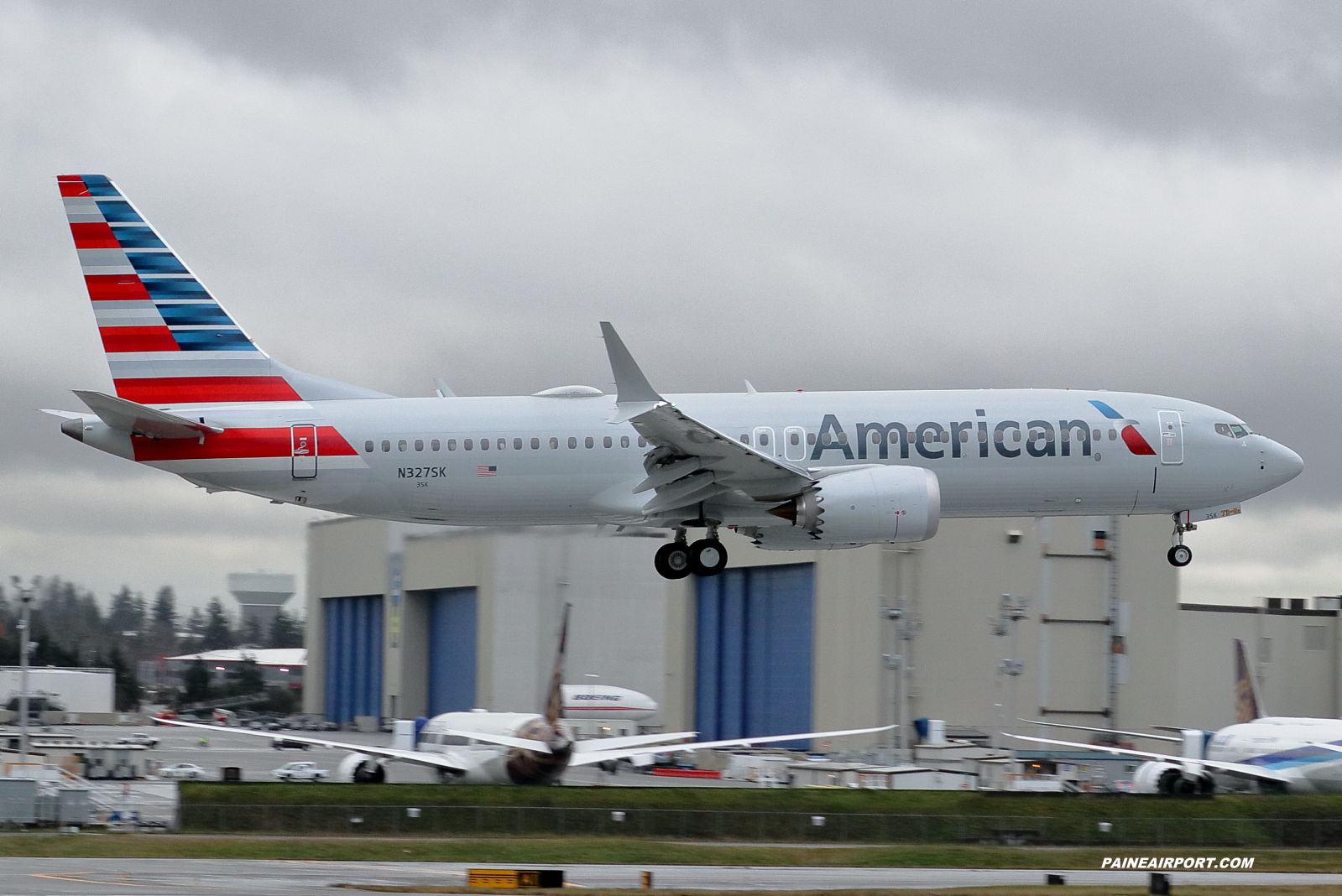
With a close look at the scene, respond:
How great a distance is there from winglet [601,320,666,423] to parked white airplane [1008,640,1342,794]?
26258 millimetres

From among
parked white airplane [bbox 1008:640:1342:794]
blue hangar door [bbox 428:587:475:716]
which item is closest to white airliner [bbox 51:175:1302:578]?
parked white airplane [bbox 1008:640:1342:794]

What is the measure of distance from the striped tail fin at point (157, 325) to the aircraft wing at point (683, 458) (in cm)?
802

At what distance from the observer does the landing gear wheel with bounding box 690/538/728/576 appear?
131 feet

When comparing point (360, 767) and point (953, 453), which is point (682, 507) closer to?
point (953, 453)

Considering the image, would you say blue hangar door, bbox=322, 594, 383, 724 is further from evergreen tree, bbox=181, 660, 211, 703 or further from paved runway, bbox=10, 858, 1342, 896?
paved runway, bbox=10, 858, 1342, 896

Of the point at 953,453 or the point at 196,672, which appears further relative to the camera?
the point at 196,672

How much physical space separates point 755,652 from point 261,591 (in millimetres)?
61417

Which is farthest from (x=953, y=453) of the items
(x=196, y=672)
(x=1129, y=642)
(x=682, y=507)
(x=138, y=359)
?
(x=196, y=672)

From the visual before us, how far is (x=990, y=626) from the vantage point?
87.1m

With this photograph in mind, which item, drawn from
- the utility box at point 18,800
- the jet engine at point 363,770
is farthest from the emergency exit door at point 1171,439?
the utility box at point 18,800

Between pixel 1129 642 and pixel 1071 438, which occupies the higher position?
pixel 1071 438

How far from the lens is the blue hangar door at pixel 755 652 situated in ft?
286

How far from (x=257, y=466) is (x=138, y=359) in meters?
4.92

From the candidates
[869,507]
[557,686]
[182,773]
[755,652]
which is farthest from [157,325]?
[755,652]
